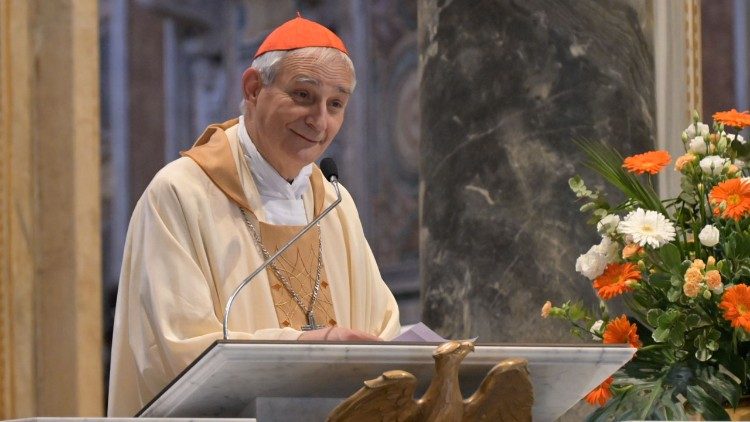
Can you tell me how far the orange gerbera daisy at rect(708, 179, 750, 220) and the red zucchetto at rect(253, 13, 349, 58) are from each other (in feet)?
3.78

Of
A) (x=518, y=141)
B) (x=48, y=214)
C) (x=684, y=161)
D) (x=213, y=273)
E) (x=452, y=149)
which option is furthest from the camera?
(x=48, y=214)

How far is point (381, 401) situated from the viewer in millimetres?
2900

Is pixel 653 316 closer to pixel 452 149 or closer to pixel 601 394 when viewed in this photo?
pixel 601 394

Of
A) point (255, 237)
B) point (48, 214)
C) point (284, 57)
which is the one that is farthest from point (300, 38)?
point (48, 214)

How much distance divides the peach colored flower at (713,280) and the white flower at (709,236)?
0.10 meters

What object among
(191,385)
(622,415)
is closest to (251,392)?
(191,385)

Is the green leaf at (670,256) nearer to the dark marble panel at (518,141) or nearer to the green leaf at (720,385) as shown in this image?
the green leaf at (720,385)

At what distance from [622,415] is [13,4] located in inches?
124

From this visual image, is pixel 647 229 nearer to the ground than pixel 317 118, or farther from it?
nearer to the ground

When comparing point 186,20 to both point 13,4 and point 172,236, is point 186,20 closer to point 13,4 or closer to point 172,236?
point 13,4

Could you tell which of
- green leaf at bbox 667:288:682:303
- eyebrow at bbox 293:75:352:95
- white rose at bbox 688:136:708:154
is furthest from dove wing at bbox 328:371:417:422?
eyebrow at bbox 293:75:352:95

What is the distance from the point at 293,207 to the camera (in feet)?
14.6

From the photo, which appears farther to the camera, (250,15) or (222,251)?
(250,15)

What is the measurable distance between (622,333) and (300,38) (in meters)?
1.23
